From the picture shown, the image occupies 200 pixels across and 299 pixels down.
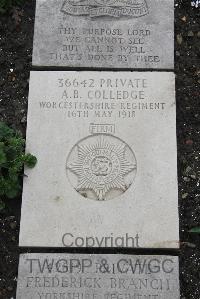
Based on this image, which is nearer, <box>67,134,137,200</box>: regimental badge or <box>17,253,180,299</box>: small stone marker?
<box>17,253,180,299</box>: small stone marker

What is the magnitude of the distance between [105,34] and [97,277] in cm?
236

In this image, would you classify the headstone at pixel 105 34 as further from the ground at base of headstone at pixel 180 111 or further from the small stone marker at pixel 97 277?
the small stone marker at pixel 97 277

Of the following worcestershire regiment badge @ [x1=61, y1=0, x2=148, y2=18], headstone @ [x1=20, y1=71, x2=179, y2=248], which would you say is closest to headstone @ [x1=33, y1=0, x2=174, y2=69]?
worcestershire regiment badge @ [x1=61, y1=0, x2=148, y2=18]

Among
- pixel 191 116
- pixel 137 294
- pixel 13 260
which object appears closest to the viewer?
pixel 137 294

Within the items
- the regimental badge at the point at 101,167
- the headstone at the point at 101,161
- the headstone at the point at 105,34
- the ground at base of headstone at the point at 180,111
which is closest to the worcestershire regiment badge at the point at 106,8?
the headstone at the point at 105,34

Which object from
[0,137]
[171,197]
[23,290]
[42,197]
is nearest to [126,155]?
[171,197]

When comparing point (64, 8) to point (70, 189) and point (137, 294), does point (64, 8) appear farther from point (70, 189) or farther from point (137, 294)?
point (137, 294)

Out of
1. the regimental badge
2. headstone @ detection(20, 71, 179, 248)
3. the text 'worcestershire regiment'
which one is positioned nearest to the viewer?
headstone @ detection(20, 71, 179, 248)

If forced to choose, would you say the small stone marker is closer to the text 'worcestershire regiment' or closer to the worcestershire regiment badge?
the text 'worcestershire regiment'

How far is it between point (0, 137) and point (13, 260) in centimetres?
109

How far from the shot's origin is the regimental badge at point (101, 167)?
14.7 feet

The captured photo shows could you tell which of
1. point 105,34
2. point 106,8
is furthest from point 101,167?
point 106,8

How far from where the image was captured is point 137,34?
5.04 meters

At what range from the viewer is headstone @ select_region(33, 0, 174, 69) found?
4.95 m
